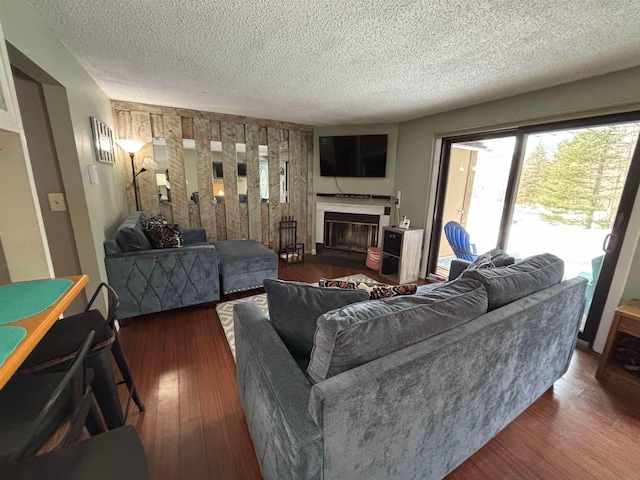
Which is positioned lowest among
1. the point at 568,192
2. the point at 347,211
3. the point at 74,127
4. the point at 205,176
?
the point at 347,211

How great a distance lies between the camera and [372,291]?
4.41 feet

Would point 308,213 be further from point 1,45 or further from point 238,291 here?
point 1,45

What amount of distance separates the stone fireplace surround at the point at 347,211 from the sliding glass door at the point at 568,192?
138cm

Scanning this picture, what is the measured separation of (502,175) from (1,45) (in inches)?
150

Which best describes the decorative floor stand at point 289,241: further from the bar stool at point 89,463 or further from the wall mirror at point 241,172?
the bar stool at point 89,463

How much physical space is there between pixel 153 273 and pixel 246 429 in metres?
1.65

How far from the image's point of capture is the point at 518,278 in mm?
1396

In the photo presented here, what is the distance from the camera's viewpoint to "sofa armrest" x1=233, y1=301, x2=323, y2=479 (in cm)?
78

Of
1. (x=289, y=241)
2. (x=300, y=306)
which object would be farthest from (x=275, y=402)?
(x=289, y=241)

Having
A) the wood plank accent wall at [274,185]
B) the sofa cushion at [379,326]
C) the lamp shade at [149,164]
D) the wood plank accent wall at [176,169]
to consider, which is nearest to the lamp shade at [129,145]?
the lamp shade at [149,164]

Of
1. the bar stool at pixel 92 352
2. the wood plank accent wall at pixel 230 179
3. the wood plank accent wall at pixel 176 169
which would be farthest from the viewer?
the wood plank accent wall at pixel 230 179

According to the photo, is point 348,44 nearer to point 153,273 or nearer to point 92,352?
point 92,352

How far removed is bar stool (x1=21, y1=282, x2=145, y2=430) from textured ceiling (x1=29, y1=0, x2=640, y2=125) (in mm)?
1613

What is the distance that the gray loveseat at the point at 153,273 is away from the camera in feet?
7.59
